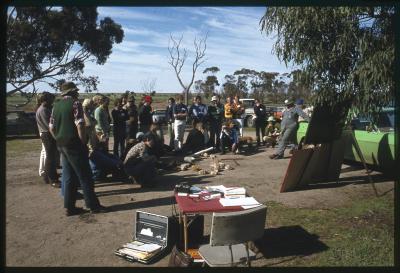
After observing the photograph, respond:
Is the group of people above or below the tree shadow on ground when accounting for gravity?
above

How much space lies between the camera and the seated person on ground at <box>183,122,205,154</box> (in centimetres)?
1245

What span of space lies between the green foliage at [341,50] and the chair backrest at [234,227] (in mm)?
2699

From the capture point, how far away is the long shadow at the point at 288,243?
5125 mm

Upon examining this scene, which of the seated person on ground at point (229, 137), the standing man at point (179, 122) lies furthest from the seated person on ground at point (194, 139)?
the seated person on ground at point (229, 137)

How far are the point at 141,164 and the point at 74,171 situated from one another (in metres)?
1.94

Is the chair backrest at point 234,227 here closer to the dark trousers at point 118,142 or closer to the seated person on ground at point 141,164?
the seated person on ground at point 141,164

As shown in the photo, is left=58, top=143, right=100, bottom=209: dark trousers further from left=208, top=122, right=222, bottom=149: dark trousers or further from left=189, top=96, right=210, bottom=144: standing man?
left=208, top=122, right=222, bottom=149: dark trousers

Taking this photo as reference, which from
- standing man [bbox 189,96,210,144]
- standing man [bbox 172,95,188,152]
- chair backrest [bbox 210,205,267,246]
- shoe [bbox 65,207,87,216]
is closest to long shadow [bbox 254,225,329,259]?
chair backrest [bbox 210,205,267,246]

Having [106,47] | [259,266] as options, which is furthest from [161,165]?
[106,47]

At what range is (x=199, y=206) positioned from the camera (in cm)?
481

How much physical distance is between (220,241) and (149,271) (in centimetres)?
112

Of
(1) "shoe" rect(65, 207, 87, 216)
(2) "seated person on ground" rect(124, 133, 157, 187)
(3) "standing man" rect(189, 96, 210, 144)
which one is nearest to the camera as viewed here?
(1) "shoe" rect(65, 207, 87, 216)

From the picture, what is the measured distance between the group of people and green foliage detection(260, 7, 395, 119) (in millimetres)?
3374

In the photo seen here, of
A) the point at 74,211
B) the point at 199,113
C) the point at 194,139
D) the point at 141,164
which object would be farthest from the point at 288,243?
the point at 199,113
